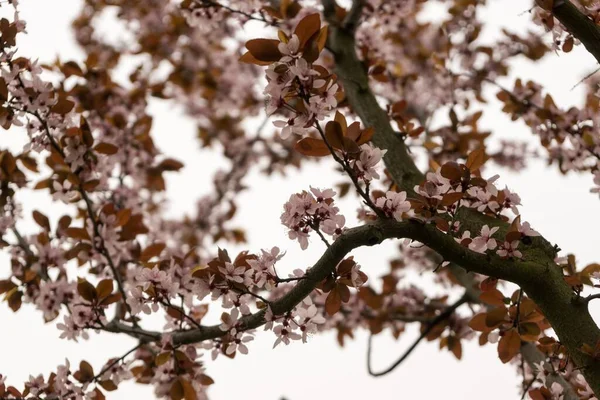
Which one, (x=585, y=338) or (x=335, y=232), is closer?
(x=335, y=232)

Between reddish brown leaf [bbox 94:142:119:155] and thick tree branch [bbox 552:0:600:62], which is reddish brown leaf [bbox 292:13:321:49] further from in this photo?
reddish brown leaf [bbox 94:142:119:155]

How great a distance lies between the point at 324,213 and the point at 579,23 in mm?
1058

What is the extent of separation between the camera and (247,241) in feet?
18.7

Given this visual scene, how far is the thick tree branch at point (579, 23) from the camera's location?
1733 millimetres

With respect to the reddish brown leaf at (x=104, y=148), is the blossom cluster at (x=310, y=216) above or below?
below

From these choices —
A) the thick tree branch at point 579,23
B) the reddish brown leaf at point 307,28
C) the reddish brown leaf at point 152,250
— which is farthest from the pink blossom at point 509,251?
the reddish brown leaf at point 152,250

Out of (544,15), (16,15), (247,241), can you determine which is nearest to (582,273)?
(544,15)

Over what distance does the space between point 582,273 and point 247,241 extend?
13.1 feet

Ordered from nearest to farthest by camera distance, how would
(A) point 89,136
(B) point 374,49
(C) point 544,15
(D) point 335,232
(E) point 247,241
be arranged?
1. (D) point 335,232
2. (C) point 544,15
3. (A) point 89,136
4. (B) point 374,49
5. (E) point 247,241

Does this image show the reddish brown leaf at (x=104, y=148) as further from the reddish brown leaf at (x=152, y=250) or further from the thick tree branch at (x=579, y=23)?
the thick tree branch at (x=579, y=23)

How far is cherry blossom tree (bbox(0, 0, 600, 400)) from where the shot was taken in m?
1.61

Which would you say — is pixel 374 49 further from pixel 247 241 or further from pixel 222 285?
pixel 247 241

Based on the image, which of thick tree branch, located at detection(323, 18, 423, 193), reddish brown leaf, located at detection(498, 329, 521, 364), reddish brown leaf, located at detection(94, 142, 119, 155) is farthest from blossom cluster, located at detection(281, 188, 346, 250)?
reddish brown leaf, located at detection(94, 142, 119, 155)

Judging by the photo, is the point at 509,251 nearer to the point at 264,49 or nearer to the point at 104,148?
the point at 264,49
